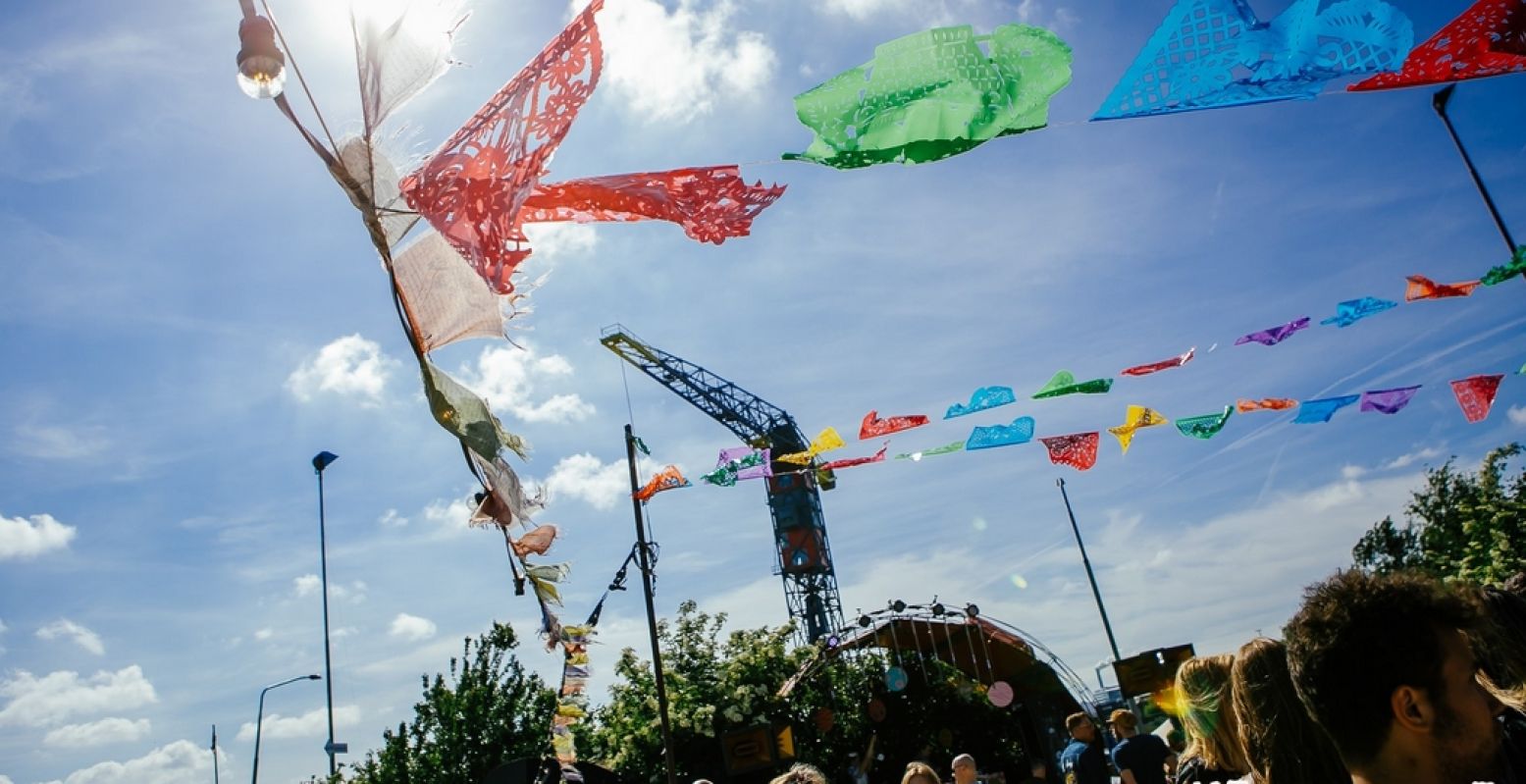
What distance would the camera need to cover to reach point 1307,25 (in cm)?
349

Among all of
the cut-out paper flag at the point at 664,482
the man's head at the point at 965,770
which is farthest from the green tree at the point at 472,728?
the man's head at the point at 965,770

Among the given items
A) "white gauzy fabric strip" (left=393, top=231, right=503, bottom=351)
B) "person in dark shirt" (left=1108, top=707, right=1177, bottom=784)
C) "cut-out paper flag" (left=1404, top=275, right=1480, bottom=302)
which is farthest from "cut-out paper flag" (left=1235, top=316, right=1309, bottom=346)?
"white gauzy fabric strip" (left=393, top=231, right=503, bottom=351)

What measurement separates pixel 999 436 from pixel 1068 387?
116 cm

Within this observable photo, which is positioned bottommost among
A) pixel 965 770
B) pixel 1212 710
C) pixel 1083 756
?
pixel 1083 756

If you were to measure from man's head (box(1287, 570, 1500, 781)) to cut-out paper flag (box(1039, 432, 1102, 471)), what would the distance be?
998cm

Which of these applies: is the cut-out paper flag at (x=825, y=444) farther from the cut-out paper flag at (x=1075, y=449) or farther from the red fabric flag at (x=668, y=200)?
the red fabric flag at (x=668, y=200)

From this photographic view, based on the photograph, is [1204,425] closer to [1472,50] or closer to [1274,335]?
[1274,335]

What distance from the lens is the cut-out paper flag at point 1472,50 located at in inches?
148

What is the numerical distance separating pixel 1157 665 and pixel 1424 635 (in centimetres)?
1348

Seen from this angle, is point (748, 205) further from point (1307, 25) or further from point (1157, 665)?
point (1157, 665)

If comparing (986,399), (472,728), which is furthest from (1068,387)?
(472,728)

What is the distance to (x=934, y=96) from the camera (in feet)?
11.1

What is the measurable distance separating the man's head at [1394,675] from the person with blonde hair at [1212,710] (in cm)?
118

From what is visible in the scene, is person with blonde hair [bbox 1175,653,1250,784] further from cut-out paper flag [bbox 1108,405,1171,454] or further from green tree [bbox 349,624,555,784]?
green tree [bbox 349,624,555,784]
